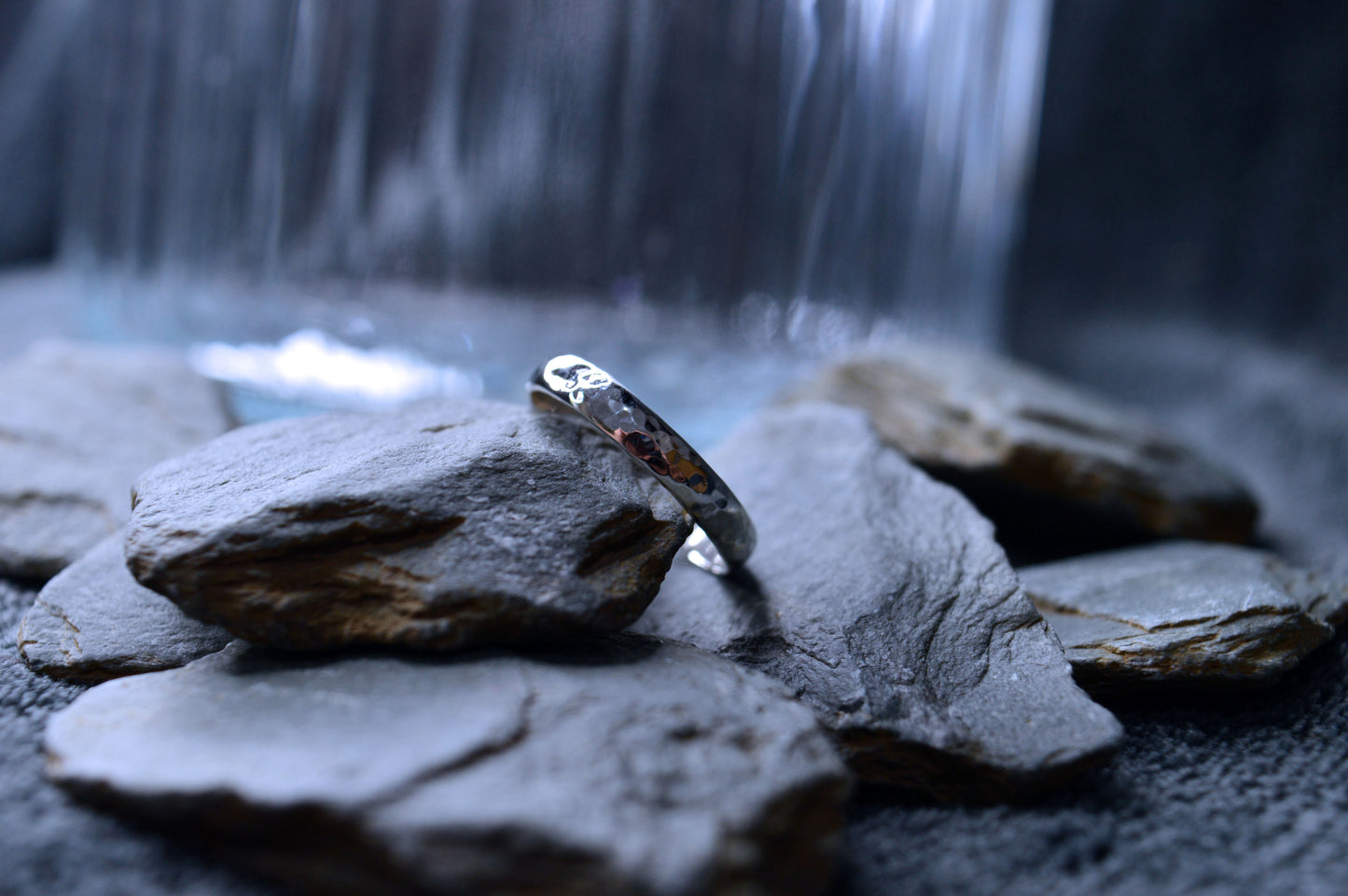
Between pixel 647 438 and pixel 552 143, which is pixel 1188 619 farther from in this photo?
pixel 552 143

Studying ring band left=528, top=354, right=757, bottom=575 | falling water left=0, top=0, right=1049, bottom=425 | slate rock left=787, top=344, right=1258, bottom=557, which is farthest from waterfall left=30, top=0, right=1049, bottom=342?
ring band left=528, top=354, right=757, bottom=575

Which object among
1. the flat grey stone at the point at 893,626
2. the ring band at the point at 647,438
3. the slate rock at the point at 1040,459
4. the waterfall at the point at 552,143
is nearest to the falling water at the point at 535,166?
the waterfall at the point at 552,143

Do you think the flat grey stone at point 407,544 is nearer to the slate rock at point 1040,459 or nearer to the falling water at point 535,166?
→ the slate rock at point 1040,459

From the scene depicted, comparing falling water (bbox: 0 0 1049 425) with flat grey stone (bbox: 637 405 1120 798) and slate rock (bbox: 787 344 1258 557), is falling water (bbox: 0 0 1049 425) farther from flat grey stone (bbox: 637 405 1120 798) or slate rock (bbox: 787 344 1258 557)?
flat grey stone (bbox: 637 405 1120 798)

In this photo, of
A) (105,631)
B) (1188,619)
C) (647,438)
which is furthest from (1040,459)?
(105,631)

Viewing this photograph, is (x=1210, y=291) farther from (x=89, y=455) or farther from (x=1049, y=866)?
(x=89, y=455)
